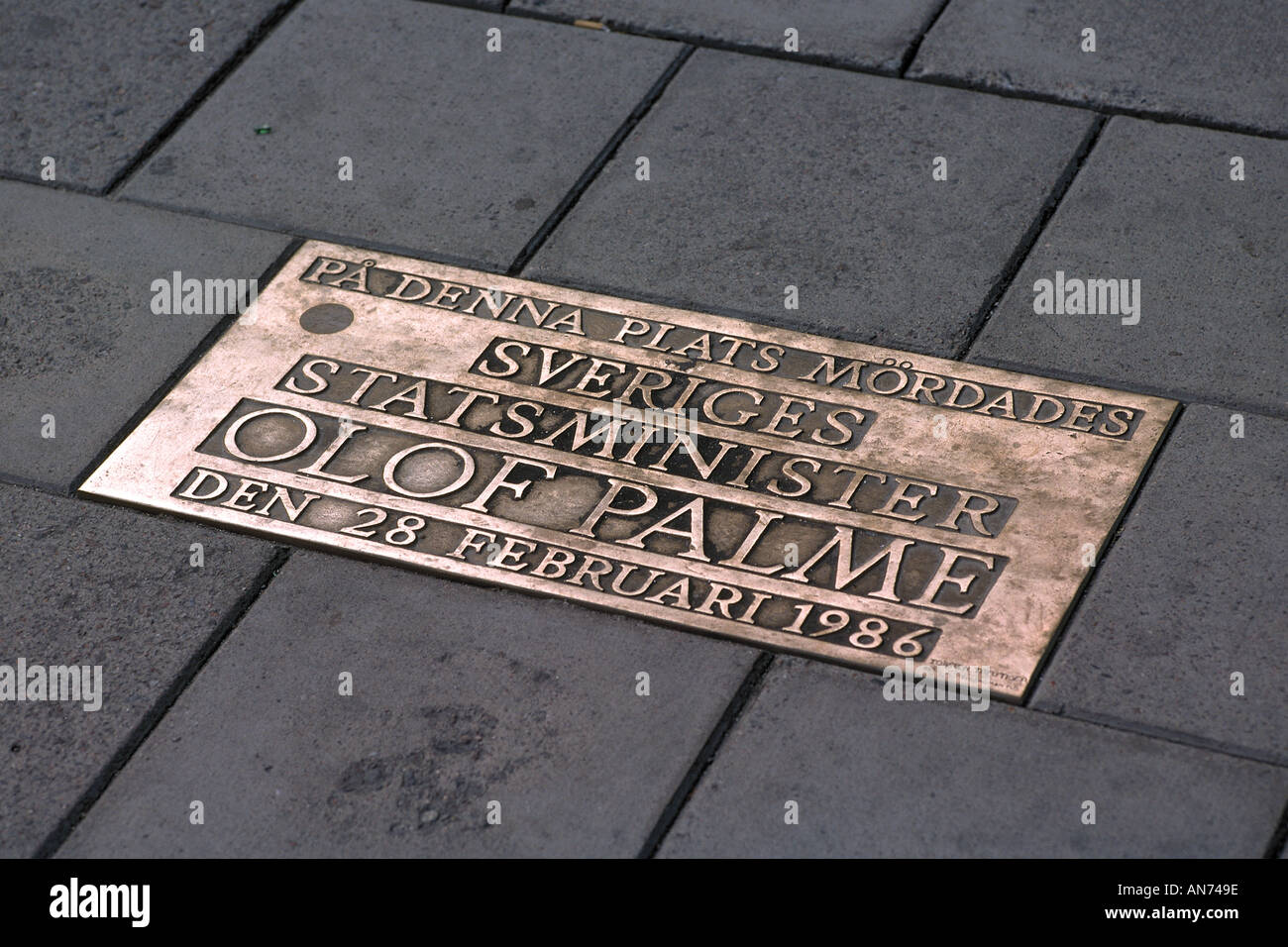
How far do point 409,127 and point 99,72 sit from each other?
1.09 m

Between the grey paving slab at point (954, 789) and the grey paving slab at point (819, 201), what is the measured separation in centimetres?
116

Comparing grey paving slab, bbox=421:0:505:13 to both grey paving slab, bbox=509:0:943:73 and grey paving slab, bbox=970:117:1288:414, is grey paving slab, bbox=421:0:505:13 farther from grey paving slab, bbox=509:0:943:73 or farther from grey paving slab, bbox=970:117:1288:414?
grey paving slab, bbox=970:117:1288:414

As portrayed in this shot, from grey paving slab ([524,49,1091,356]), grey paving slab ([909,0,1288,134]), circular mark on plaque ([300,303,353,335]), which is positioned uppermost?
grey paving slab ([909,0,1288,134])

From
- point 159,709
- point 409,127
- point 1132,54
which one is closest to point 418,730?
point 159,709

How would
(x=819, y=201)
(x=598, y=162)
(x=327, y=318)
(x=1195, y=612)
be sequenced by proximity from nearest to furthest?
1. (x=1195, y=612)
2. (x=327, y=318)
3. (x=819, y=201)
4. (x=598, y=162)

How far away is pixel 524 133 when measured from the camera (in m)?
4.65

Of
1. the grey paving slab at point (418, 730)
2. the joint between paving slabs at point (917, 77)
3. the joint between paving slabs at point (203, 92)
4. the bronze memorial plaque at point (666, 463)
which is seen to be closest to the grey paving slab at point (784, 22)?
the joint between paving slabs at point (917, 77)

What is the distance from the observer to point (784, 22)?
5.04 m

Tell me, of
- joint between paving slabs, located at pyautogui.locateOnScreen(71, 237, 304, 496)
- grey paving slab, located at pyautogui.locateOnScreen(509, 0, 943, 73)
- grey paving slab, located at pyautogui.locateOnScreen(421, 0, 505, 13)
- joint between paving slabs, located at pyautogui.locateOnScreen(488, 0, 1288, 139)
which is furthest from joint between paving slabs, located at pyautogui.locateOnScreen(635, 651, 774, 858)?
grey paving slab, located at pyautogui.locateOnScreen(421, 0, 505, 13)

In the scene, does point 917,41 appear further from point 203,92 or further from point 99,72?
point 99,72

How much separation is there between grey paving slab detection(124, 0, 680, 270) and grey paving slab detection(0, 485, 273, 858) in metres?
1.13

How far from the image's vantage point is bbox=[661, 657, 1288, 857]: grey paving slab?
2.88 m

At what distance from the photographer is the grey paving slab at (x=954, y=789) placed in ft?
9.44

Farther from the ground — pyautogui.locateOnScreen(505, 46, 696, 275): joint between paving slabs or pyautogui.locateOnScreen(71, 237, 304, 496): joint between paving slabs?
pyautogui.locateOnScreen(505, 46, 696, 275): joint between paving slabs
